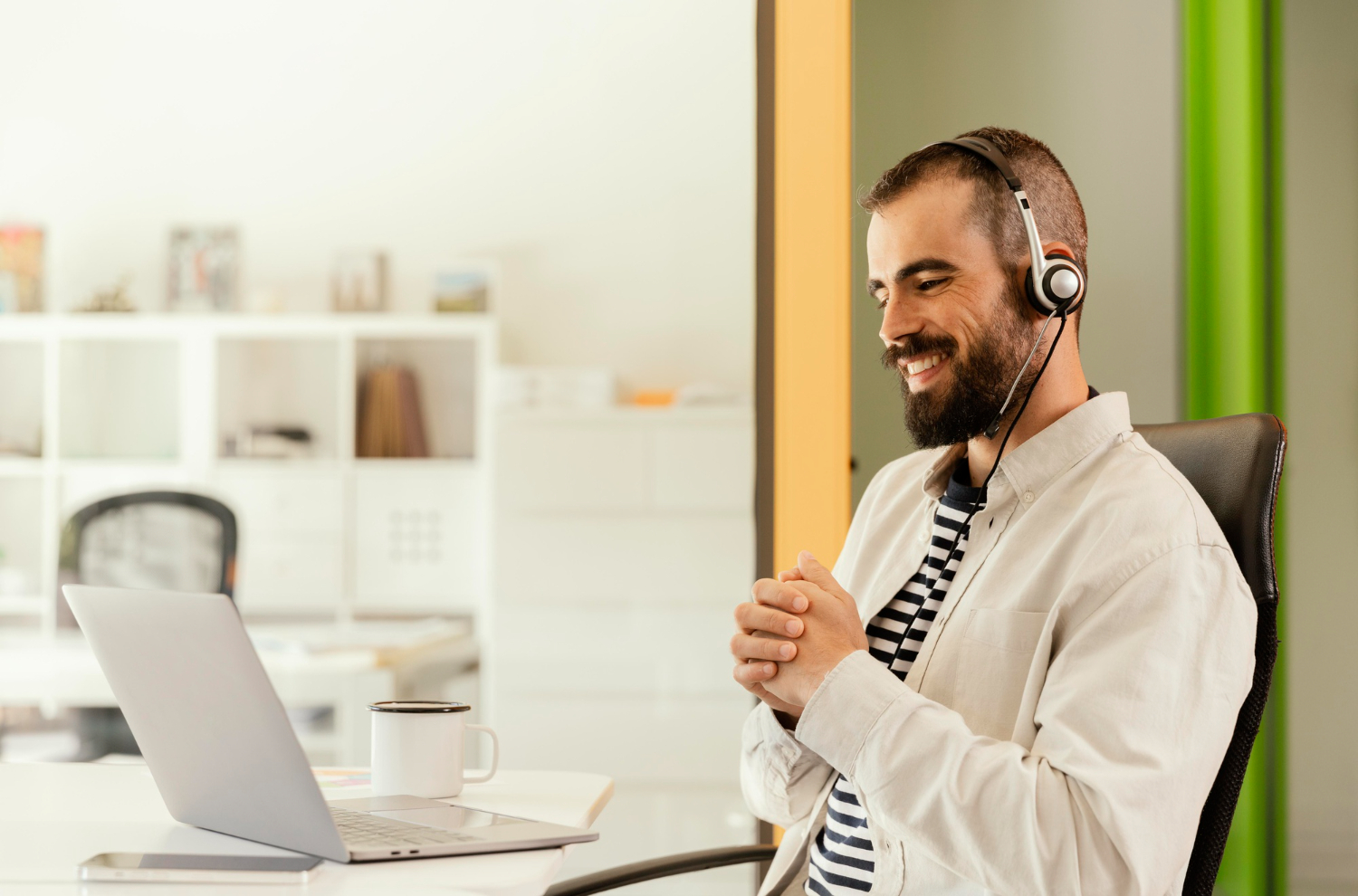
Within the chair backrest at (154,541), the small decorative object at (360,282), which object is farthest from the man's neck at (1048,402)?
the small decorative object at (360,282)

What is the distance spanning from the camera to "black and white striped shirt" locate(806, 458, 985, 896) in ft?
3.21

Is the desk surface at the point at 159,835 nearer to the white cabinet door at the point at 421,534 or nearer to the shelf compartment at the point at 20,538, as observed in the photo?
the white cabinet door at the point at 421,534

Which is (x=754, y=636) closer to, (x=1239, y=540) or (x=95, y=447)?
(x=1239, y=540)

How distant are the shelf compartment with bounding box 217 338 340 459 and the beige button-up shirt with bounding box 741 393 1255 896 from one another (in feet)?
11.1

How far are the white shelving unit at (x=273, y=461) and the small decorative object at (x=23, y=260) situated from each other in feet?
0.44

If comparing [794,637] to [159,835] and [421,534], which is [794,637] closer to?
[159,835]

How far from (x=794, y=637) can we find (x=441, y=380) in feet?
10.7

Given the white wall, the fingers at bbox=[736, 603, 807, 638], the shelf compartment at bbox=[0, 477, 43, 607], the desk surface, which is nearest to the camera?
the desk surface

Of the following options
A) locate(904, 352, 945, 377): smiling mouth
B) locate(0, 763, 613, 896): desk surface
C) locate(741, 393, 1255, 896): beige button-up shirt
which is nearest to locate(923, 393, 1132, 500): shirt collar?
locate(741, 393, 1255, 896): beige button-up shirt

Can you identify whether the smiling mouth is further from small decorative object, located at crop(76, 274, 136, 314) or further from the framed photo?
small decorative object, located at crop(76, 274, 136, 314)

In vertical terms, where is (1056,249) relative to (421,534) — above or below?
above

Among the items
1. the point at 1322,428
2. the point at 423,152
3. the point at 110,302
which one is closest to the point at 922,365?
the point at 1322,428

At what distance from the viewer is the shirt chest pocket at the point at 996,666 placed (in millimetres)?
904

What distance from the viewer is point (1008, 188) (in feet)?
3.27
